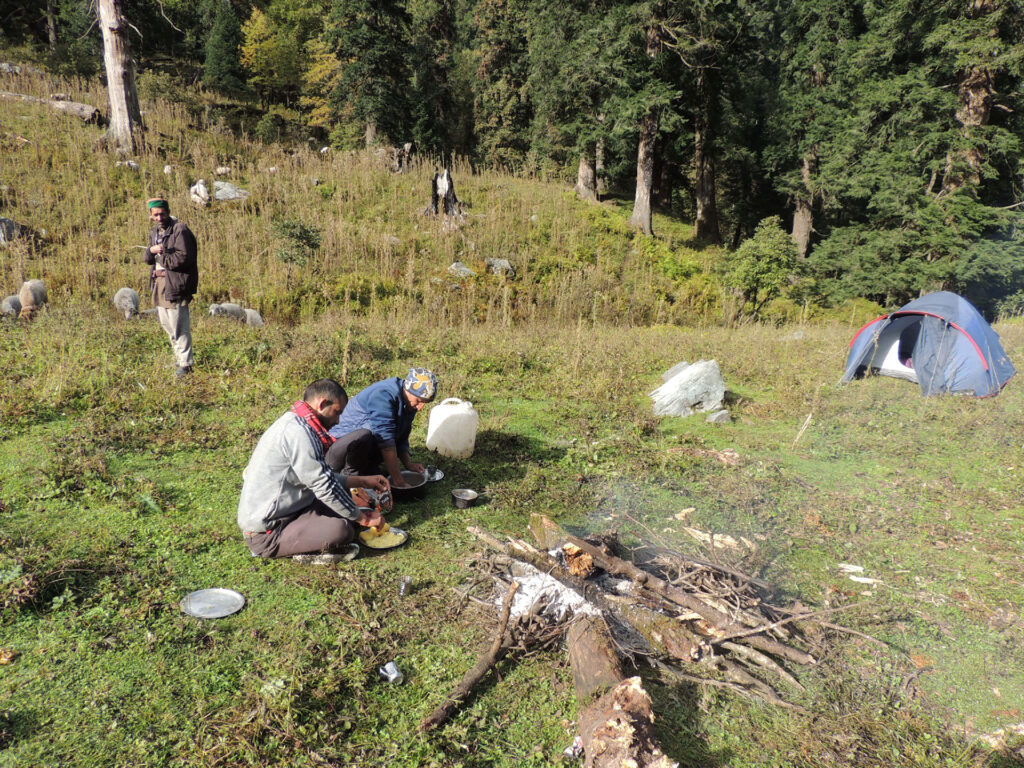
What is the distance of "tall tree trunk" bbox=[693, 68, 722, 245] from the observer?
21828mm

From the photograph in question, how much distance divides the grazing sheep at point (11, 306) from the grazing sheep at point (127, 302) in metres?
1.11

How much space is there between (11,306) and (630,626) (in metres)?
9.02

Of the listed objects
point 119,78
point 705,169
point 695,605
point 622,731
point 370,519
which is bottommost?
point 695,605

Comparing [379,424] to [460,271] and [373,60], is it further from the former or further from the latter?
[373,60]

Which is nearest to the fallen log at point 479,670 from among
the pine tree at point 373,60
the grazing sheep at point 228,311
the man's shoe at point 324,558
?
the man's shoe at point 324,558

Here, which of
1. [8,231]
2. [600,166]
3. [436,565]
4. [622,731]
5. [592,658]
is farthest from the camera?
[600,166]

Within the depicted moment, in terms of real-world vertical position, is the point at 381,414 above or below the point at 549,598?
above

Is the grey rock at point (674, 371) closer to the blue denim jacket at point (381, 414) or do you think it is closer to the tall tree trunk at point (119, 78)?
the blue denim jacket at point (381, 414)

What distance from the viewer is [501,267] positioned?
41.4ft

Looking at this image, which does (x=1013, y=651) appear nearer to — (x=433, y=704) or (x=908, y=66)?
(x=433, y=704)

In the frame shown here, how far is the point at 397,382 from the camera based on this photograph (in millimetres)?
4824

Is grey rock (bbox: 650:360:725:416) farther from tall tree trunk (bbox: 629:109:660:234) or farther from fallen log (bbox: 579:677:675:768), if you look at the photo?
tall tree trunk (bbox: 629:109:660:234)

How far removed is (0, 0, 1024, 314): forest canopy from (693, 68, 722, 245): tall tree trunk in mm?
75

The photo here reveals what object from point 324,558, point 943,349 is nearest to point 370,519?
point 324,558
